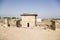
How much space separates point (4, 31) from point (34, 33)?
101cm

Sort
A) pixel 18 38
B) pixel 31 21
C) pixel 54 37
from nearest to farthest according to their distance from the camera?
pixel 18 38 → pixel 54 37 → pixel 31 21

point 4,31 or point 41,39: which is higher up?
point 4,31

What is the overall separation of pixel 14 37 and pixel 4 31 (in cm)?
49

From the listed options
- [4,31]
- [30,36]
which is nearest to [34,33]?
[30,36]

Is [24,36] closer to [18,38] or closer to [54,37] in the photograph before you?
[18,38]

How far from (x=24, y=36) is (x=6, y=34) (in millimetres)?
585

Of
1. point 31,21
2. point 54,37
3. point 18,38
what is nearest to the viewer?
point 18,38

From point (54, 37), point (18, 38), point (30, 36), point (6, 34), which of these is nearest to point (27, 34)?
point (30, 36)

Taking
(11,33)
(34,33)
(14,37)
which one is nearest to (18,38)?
(14,37)

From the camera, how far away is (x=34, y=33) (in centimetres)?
334

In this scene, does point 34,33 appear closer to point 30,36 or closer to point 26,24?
point 30,36

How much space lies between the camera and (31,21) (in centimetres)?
1289

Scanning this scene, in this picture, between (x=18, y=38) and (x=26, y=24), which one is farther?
(x=26, y=24)

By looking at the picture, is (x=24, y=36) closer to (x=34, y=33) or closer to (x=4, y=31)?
(x=34, y=33)
